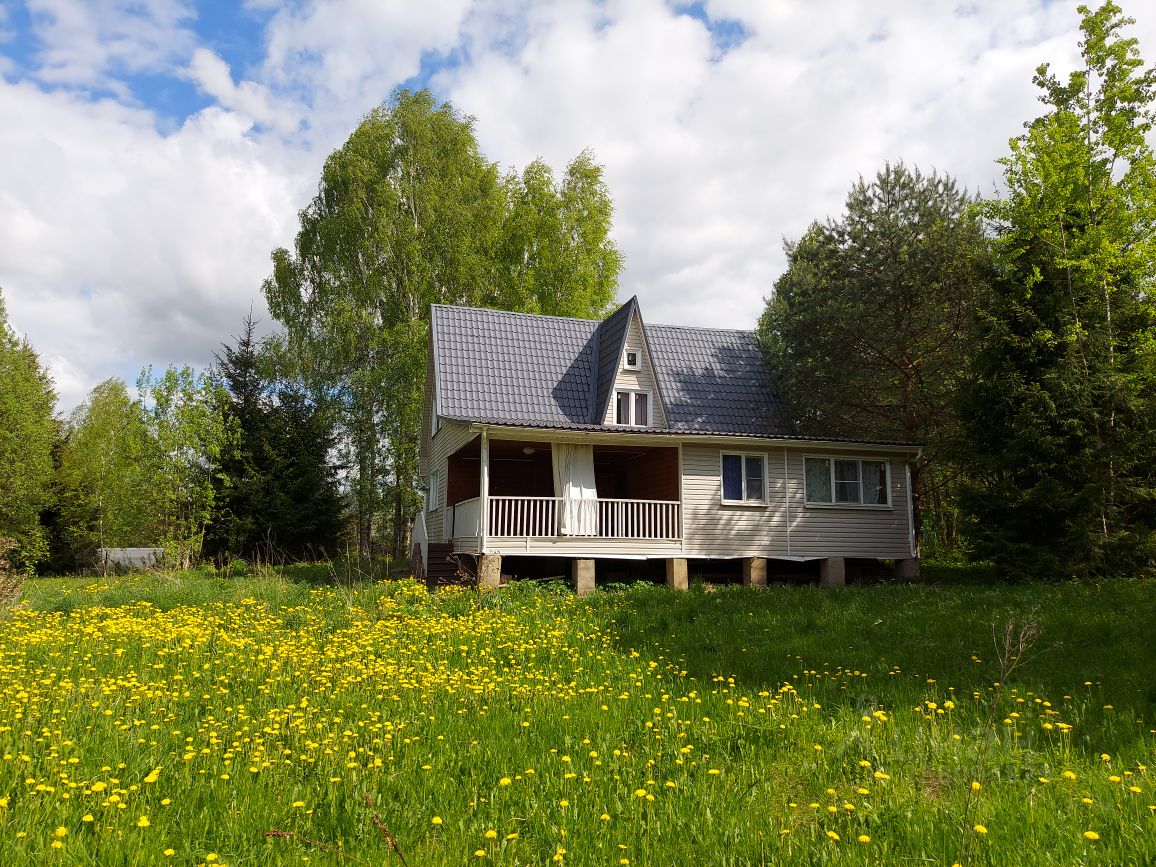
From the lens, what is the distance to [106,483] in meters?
34.8

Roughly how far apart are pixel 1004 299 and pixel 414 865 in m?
19.2

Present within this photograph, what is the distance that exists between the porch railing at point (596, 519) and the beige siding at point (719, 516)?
533mm

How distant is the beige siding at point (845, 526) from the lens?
21.2 metres

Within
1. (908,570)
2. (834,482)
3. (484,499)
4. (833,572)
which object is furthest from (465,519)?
(908,570)

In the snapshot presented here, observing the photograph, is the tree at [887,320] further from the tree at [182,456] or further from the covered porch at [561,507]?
the tree at [182,456]

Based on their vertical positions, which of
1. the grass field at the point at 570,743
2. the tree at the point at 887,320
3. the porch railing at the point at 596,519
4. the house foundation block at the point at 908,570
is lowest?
the grass field at the point at 570,743

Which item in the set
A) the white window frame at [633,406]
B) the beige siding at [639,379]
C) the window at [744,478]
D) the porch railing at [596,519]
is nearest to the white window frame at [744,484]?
the window at [744,478]

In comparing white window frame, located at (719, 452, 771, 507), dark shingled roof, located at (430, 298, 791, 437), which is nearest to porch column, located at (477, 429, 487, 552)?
dark shingled roof, located at (430, 298, 791, 437)

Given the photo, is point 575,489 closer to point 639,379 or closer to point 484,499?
point 484,499

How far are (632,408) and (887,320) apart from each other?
7.96 m

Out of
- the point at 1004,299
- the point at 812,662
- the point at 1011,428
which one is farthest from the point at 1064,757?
the point at 1004,299

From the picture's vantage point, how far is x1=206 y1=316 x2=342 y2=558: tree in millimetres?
29766

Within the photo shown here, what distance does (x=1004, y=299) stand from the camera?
61.5 ft

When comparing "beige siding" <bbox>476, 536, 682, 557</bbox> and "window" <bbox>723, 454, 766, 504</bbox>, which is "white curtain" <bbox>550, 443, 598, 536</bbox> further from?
"window" <bbox>723, 454, 766, 504</bbox>
